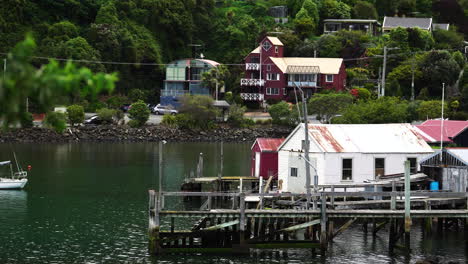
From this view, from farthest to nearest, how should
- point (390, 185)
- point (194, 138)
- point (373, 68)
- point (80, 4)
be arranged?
point (80, 4) → point (373, 68) → point (194, 138) → point (390, 185)

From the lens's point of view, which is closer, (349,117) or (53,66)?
(53,66)

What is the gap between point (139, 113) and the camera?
394 feet

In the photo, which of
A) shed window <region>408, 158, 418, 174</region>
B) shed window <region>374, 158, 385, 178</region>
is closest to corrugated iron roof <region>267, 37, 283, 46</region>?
shed window <region>408, 158, 418, 174</region>

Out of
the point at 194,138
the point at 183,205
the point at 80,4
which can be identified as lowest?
the point at 183,205

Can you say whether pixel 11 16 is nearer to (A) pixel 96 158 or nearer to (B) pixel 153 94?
(B) pixel 153 94

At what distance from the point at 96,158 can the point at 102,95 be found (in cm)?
4298

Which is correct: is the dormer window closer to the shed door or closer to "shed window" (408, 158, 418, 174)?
the shed door

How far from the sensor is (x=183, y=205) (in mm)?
58281

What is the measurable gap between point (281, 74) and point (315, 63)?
5651 mm

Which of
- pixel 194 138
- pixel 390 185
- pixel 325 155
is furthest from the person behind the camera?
pixel 194 138

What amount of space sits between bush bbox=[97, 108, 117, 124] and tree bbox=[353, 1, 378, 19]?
56.9 metres

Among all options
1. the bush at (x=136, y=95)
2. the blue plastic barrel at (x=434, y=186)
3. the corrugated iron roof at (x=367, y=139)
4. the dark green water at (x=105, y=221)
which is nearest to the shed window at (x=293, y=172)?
the corrugated iron roof at (x=367, y=139)

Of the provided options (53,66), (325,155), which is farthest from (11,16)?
(53,66)

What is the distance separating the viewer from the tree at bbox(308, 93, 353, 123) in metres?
115
